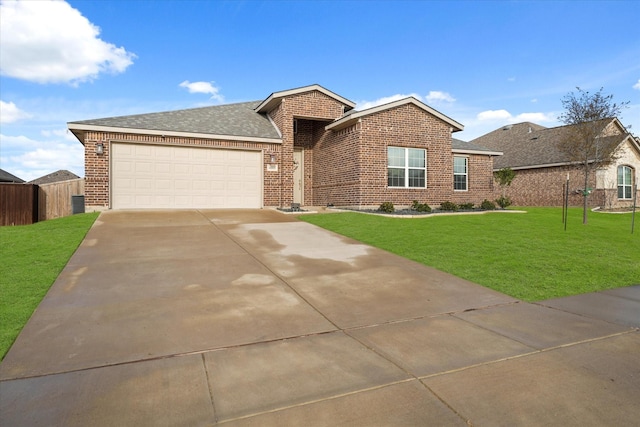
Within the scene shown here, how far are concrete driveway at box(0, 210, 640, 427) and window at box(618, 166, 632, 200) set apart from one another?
25.0 meters

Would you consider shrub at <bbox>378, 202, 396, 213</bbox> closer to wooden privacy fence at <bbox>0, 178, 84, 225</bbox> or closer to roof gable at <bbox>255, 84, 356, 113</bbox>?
roof gable at <bbox>255, 84, 356, 113</bbox>

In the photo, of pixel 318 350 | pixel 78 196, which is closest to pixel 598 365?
pixel 318 350

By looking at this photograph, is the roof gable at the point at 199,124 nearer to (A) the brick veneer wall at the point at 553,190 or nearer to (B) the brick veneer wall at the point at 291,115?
(B) the brick veneer wall at the point at 291,115

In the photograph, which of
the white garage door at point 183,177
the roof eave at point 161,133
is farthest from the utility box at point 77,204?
the roof eave at point 161,133

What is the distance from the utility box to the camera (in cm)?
1384

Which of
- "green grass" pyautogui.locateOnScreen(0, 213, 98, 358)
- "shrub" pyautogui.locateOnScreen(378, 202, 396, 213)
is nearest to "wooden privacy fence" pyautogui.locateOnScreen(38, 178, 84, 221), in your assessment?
"green grass" pyautogui.locateOnScreen(0, 213, 98, 358)

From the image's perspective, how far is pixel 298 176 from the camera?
1864 cm

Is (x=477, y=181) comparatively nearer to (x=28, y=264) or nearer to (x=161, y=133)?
(x=161, y=133)

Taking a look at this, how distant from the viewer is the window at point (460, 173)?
62.8 feet

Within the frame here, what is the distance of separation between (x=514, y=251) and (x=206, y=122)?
13553 millimetres

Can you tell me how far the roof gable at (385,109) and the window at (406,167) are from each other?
1.78 m

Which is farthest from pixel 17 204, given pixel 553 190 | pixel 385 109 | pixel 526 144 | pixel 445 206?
pixel 526 144

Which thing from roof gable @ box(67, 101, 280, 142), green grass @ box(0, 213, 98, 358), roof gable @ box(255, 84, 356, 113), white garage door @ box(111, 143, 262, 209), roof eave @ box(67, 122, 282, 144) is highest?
roof gable @ box(255, 84, 356, 113)

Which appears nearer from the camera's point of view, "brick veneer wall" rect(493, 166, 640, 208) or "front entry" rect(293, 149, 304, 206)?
"front entry" rect(293, 149, 304, 206)
